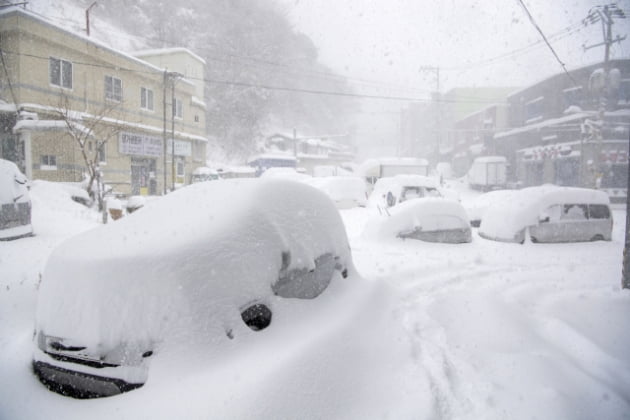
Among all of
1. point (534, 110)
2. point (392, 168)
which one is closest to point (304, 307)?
point (392, 168)

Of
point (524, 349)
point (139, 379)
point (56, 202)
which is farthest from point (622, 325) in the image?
point (56, 202)

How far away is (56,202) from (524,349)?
14178 mm

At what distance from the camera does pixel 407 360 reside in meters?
3.21

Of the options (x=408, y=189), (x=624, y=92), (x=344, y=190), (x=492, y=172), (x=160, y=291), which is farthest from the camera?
(x=492, y=172)

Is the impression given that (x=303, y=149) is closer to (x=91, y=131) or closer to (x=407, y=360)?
(x=91, y=131)

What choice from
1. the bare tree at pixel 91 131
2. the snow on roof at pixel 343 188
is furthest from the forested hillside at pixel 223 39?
the snow on roof at pixel 343 188

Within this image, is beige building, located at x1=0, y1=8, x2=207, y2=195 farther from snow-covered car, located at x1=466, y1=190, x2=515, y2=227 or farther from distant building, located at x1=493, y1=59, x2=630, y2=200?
distant building, located at x1=493, y1=59, x2=630, y2=200

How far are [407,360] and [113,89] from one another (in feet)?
75.6

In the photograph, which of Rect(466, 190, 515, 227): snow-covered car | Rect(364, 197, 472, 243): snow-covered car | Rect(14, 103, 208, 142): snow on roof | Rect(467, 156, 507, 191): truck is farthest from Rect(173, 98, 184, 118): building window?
Rect(467, 156, 507, 191): truck

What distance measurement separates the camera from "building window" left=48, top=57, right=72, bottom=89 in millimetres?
16828

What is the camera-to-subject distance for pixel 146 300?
220cm

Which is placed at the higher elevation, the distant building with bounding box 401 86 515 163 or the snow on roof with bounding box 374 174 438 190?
the distant building with bounding box 401 86 515 163

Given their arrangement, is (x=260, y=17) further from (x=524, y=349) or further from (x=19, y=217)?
(x=524, y=349)

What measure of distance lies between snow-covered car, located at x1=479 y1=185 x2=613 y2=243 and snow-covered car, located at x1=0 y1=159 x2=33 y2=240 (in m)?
11.3
